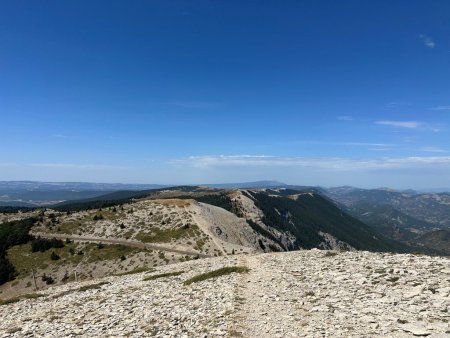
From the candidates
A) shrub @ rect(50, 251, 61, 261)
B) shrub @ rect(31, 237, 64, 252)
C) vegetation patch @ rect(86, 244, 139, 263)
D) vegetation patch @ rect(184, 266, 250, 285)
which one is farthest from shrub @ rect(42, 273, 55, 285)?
vegetation patch @ rect(184, 266, 250, 285)

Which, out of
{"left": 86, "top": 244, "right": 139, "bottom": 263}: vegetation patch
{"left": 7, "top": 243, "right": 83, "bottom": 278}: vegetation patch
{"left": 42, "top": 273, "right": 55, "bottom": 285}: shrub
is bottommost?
{"left": 42, "top": 273, "right": 55, "bottom": 285}: shrub

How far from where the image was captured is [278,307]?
20.9 meters

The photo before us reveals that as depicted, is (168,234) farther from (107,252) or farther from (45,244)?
(45,244)

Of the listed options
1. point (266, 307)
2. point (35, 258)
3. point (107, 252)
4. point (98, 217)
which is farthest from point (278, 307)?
point (98, 217)

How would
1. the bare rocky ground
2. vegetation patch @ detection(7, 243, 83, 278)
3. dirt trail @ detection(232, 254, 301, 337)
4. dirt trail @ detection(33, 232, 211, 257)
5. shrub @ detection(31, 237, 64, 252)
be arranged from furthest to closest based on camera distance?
1. shrub @ detection(31, 237, 64, 252)
2. dirt trail @ detection(33, 232, 211, 257)
3. vegetation patch @ detection(7, 243, 83, 278)
4. dirt trail @ detection(232, 254, 301, 337)
5. the bare rocky ground

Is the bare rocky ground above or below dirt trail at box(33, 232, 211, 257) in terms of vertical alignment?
above

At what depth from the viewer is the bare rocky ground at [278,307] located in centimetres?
1650

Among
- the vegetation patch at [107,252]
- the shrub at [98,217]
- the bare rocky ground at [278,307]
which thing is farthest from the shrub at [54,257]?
the bare rocky ground at [278,307]

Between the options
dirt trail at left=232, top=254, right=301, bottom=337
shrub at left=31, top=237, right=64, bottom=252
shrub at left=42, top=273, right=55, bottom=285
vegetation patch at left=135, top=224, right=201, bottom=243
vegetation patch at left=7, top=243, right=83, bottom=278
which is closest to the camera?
dirt trail at left=232, top=254, right=301, bottom=337

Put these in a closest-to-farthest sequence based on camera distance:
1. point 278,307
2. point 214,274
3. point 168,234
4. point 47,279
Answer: point 278,307 < point 214,274 < point 47,279 < point 168,234

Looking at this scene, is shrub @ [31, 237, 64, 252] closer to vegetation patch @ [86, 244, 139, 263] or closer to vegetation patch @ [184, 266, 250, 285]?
vegetation patch @ [86, 244, 139, 263]

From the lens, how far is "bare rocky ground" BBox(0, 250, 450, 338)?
54.1 ft

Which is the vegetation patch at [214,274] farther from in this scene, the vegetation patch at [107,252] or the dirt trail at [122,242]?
the vegetation patch at [107,252]

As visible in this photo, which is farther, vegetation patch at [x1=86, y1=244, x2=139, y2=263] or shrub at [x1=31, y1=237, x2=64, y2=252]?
shrub at [x1=31, y1=237, x2=64, y2=252]
